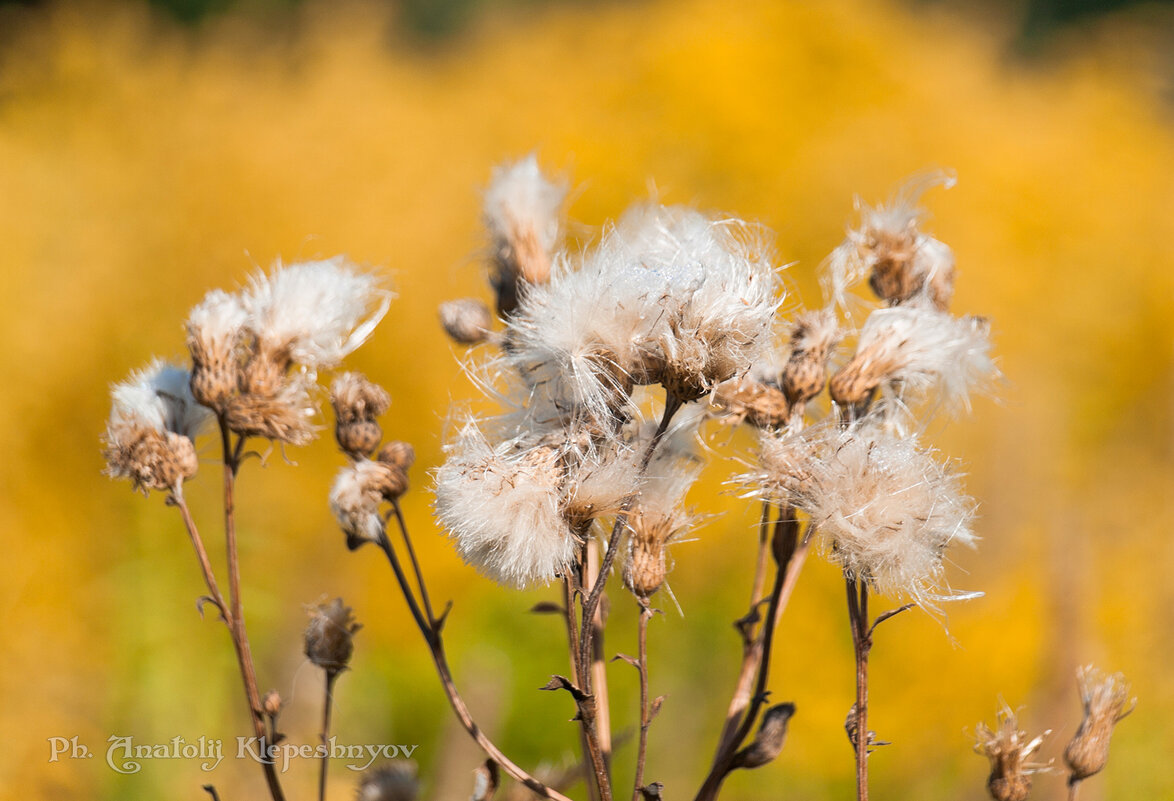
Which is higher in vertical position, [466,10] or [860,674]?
[466,10]

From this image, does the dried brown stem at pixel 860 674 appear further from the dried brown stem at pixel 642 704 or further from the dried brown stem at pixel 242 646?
the dried brown stem at pixel 242 646

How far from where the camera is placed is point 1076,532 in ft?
5.88

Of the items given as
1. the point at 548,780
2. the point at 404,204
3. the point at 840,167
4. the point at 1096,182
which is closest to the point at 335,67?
the point at 404,204

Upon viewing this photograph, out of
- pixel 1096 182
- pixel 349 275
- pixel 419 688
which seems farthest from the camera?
pixel 1096 182

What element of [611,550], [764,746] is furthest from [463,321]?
[764,746]

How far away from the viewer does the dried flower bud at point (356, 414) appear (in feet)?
2.91

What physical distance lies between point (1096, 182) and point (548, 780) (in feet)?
9.32

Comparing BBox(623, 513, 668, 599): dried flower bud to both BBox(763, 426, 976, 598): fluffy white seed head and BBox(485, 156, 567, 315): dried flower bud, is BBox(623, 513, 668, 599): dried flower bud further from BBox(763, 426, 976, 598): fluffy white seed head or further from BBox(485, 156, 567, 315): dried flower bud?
BBox(485, 156, 567, 315): dried flower bud

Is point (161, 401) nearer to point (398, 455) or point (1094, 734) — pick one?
point (398, 455)

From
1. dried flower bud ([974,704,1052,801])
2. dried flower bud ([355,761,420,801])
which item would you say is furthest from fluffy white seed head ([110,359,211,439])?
dried flower bud ([974,704,1052,801])

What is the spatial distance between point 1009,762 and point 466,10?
6.70m

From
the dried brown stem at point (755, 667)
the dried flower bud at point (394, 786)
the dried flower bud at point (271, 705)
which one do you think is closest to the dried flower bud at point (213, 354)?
the dried flower bud at point (271, 705)

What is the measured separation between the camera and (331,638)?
880 millimetres

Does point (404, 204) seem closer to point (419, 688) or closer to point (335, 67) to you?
point (335, 67)
